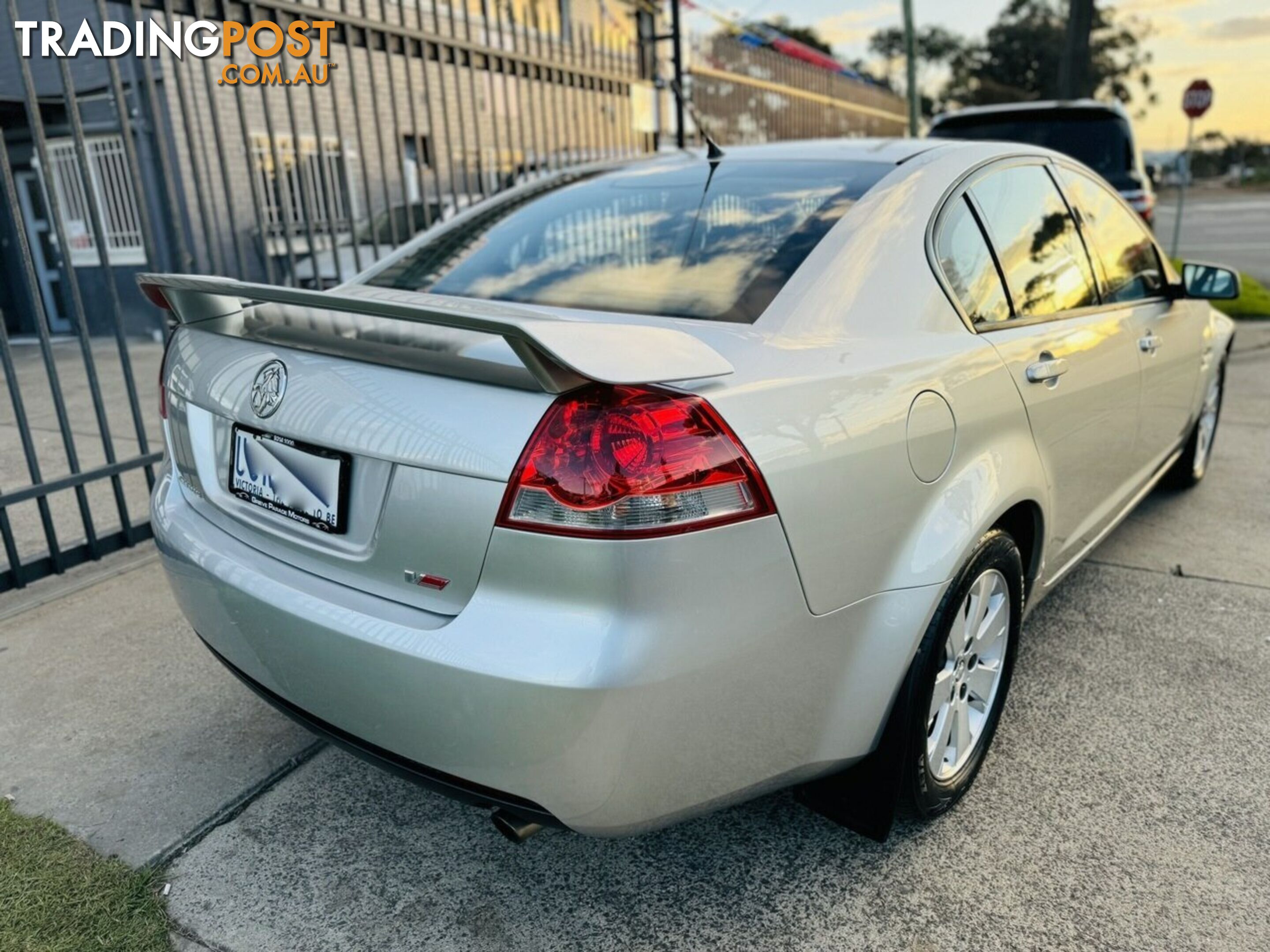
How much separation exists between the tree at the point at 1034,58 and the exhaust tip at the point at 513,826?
5951cm

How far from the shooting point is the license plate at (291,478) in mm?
1851

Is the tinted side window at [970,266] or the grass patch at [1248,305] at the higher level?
the tinted side window at [970,266]

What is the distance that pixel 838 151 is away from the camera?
2662mm

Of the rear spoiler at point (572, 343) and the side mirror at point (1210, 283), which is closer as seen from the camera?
the rear spoiler at point (572, 343)

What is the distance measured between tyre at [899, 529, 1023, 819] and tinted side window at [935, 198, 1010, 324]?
549mm

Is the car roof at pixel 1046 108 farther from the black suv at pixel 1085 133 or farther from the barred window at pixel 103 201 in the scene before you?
the barred window at pixel 103 201

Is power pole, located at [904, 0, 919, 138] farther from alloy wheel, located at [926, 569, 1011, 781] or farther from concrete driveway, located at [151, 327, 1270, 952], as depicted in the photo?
alloy wheel, located at [926, 569, 1011, 781]

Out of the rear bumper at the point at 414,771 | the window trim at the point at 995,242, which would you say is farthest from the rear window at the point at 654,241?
the rear bumper at the point at 414,771

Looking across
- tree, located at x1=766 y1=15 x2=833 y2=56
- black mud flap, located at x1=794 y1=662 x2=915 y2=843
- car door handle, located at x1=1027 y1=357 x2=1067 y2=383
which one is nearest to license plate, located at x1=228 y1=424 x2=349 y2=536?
black mud flap, located at x1=794 y1=662 x2=915 y2=843

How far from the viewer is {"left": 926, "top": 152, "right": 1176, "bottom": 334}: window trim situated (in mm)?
2252

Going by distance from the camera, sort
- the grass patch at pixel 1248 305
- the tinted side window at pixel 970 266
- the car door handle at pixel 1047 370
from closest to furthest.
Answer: the tinted side window at pixel 970 266
the car door handle at pixel 1047 370
the grass patch at pixel 1248 305

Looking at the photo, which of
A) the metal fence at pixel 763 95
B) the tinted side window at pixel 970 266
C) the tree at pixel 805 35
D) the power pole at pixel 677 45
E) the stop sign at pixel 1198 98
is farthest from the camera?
the tree at pixel 805 35

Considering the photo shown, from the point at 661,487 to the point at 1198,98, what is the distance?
17.6 meters

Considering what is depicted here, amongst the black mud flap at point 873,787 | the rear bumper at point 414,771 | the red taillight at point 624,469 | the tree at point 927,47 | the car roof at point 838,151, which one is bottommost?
the black mud flap at point 873,787
